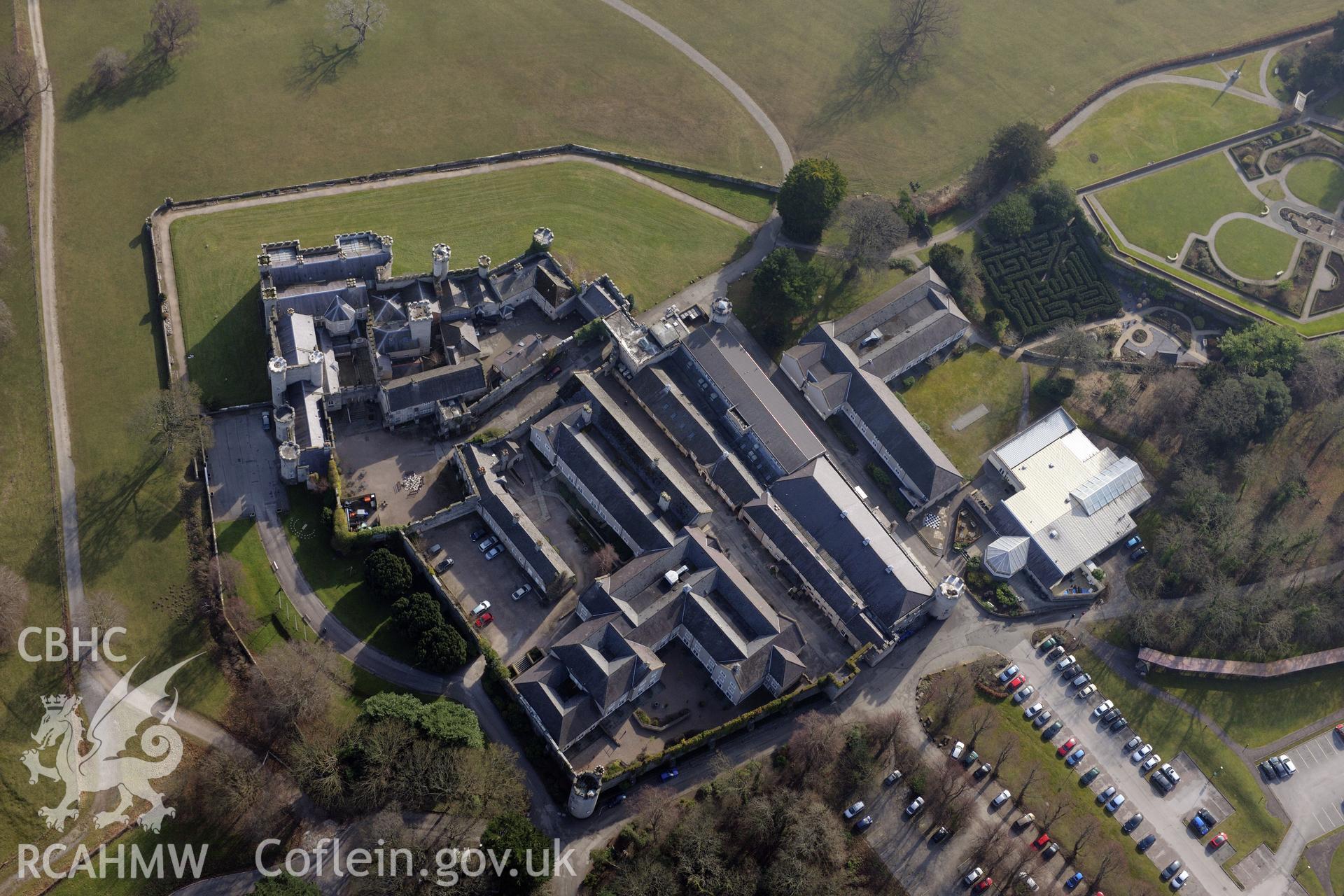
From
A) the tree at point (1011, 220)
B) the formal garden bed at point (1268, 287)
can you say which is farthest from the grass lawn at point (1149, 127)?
the formal garden bed at point (1268, 287)

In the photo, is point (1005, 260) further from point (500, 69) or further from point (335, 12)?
point (335, 12)

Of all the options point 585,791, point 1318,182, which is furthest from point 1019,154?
point 585,791

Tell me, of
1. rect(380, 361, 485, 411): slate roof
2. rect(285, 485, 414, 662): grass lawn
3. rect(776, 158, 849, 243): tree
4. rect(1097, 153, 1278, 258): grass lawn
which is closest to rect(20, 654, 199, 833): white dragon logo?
rect(285, 485, 414, 662): grass lawn

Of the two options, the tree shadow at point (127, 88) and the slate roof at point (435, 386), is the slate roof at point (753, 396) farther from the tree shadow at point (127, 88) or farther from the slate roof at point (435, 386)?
the tree shadow at point (127, 88)

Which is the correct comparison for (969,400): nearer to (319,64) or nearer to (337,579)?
(337,579)

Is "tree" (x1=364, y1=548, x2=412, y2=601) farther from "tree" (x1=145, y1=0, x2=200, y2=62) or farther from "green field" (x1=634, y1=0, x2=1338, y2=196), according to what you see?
"tree" (x1=145, y1=0, x2=200, y2=62)
